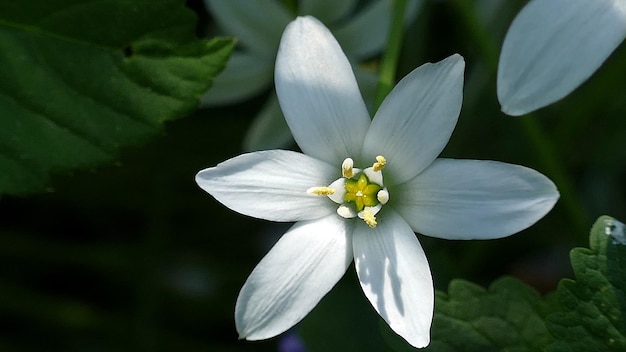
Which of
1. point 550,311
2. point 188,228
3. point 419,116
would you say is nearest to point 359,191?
point 419,116

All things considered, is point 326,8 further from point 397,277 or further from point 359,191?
point 397,277

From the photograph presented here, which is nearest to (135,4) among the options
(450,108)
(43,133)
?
Answer: (43,133)

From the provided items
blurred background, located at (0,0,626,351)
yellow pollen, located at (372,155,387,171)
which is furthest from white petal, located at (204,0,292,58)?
yellow pollen, located at (372,155,387,171)

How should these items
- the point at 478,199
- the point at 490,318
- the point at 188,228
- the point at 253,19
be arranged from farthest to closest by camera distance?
the point at 188,228
the point at 253,19
the point at 490,318
the point at 478,199

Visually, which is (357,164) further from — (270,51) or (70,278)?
(70,278)

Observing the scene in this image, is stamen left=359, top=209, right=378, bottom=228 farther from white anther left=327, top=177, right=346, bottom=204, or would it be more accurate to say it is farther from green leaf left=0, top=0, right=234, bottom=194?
green leaf left=0, top=0, right=234, bottom=194

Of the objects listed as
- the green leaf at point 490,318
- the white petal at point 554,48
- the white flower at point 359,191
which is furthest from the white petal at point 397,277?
the white petal at point 554,48

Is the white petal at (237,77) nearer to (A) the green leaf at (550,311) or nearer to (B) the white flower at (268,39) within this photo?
(B) the white flower at (268,39)
